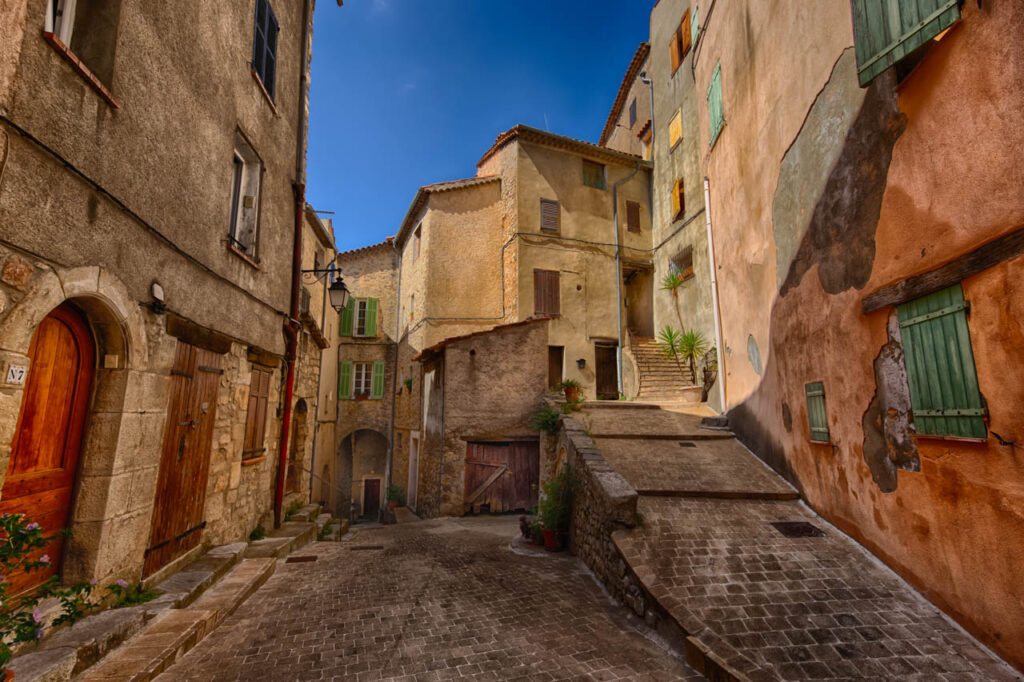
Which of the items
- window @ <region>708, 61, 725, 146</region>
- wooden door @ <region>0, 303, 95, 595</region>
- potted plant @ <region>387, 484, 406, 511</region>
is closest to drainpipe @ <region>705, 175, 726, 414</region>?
window @ <region>708, 61, 725, 146</region>

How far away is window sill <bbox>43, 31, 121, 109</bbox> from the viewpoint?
3.13 metres

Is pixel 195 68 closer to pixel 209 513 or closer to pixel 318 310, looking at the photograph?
pixel 209 513

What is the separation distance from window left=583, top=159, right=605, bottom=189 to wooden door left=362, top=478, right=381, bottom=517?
13.9 m

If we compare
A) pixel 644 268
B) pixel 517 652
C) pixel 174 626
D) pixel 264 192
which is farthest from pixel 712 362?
pixel 174 626

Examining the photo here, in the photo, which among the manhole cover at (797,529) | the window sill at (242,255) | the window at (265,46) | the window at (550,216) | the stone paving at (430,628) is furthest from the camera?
the window at (550,216)

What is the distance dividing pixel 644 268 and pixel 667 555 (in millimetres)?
13988

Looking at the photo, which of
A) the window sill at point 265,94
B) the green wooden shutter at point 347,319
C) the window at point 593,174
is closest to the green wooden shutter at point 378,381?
the green wooden shutter at point 347,319

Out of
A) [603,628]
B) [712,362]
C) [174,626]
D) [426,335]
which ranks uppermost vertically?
[426,335]

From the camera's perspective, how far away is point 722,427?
9078 millimetres

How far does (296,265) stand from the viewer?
8234mm

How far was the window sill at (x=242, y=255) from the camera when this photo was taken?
589 centimetres

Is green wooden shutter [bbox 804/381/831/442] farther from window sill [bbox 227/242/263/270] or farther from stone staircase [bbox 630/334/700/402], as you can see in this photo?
window sill [bbox 227/242/263/270]

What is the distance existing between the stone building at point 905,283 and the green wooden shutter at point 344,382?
15.2 m

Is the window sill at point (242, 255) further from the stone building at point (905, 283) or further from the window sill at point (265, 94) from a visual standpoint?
the stone building at point (905, 283)
